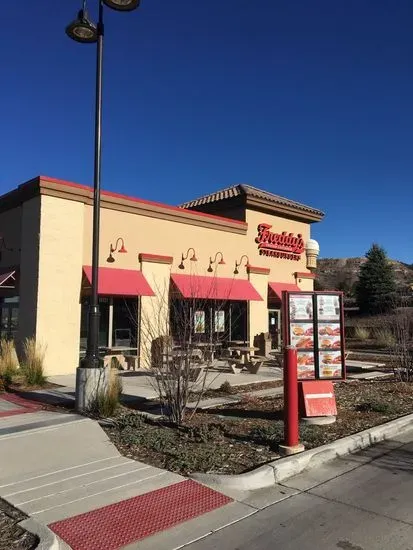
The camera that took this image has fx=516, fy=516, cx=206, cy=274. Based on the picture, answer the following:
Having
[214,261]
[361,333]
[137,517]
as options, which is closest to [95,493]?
[137,517]

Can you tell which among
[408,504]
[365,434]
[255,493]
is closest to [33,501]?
[255,493]

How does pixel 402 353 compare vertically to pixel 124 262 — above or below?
below

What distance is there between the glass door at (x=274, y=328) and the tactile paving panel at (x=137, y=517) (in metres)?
17.0

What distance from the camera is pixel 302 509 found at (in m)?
4.93

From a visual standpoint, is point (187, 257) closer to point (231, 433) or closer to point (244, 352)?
point (244, 352)

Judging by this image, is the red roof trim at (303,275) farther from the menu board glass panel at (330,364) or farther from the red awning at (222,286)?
the menu board glass panel at (330,364)

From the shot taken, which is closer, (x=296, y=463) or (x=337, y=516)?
(x=337, y=516)

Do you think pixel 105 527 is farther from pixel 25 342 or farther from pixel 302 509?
pixel 25 342

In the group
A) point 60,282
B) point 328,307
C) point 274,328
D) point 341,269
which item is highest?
point 341,269

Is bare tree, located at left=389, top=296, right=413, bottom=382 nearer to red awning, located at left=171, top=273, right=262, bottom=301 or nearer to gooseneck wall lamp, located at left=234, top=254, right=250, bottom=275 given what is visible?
red awning, located at left=171, top=273, right=262, bottom=301

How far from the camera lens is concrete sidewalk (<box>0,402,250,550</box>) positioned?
4.47 meters

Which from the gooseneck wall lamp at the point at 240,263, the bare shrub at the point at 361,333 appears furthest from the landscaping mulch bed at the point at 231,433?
the bare shrub at the point at 361,333

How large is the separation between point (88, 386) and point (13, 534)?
14.6ft

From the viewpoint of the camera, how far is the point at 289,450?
253 inches
